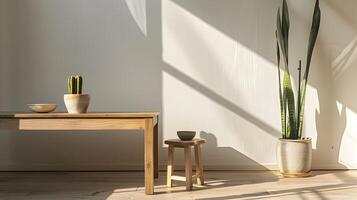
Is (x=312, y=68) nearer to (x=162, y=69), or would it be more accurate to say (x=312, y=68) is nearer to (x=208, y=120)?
(x=208, y=120)

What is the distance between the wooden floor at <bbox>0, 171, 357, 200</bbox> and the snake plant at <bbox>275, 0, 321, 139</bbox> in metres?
0.40

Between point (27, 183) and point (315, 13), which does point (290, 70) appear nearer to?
point (315, 13)

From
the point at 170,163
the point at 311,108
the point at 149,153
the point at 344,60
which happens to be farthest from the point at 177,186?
the point at 344,60

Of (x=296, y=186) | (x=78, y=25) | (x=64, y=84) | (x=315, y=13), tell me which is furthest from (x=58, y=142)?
(x=315, y=13)

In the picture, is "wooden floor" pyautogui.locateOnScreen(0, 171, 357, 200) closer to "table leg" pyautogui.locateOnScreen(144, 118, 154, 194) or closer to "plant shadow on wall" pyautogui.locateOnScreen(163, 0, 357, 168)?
"table leg" pyautogui.locateOnScreen(144, 118, 154, 194)

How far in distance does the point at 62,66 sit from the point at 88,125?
3.73 feet

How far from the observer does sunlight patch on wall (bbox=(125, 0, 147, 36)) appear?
372cm

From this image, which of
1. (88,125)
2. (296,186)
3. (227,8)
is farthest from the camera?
(227,8)

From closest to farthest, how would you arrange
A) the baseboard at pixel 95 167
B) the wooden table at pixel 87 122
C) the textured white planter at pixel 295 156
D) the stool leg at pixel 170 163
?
the wooden table at pixel 87 122, the stool leg at pixel 170 163, the textured white planter at pixel 295 156, the baseboard at pixel 95 167

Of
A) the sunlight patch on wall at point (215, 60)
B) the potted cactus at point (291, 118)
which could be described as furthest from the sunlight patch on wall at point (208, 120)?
the potted cactus at point (291, 118)

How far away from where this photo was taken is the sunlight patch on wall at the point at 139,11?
3723mm

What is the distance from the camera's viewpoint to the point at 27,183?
3201 millimetres

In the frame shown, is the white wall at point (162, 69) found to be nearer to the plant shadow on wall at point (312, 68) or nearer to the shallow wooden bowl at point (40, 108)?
the plant shadow on wall at point (312, 68)

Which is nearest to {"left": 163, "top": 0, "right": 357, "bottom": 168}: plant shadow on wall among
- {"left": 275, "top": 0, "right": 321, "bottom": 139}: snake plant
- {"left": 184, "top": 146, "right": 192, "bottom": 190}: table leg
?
{"left": 275, "top": 0, "right": 321, "bottom": 139}: snake plant
